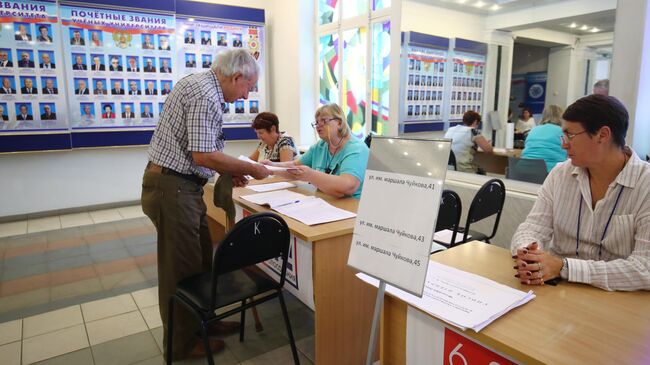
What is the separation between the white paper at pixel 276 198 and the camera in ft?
7.52

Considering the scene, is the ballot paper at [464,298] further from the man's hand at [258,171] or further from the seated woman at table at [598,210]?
the man's hand at [258,171]

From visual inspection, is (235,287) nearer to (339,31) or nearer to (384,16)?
(384,16)

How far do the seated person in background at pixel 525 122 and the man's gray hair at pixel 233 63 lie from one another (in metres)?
2.36

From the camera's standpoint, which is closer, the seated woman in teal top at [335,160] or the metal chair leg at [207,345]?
the metal chair leg at [207,345]

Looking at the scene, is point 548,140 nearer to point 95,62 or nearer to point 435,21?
point 435,21

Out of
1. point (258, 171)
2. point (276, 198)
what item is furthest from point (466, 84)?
point (258, 171)

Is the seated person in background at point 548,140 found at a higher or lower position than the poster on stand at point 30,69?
lower

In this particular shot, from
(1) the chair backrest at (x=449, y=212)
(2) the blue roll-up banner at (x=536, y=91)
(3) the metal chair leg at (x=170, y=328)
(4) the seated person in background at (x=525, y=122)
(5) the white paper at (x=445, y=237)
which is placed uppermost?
(2) the blue roll-up banner at (x=536, y=91)

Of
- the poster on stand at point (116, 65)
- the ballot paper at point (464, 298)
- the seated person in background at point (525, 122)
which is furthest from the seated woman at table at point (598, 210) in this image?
the poster on stand at point (116, 65)

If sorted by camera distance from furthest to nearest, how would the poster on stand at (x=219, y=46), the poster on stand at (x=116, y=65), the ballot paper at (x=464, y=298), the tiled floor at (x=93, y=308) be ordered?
the poster on stand at (x=219, y=46) < the poster on stand at (x=116, y=65) < the tiled floor at (x=93, y=308) < the ballot paper at (x=464, y=298)

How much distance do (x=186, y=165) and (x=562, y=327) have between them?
1.61m

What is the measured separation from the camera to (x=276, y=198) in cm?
240

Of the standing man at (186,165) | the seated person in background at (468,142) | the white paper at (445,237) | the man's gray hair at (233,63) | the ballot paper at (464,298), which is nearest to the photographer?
the ballot paper at (464,298)

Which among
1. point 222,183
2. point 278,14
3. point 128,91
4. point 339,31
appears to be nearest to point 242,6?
point 278,14
